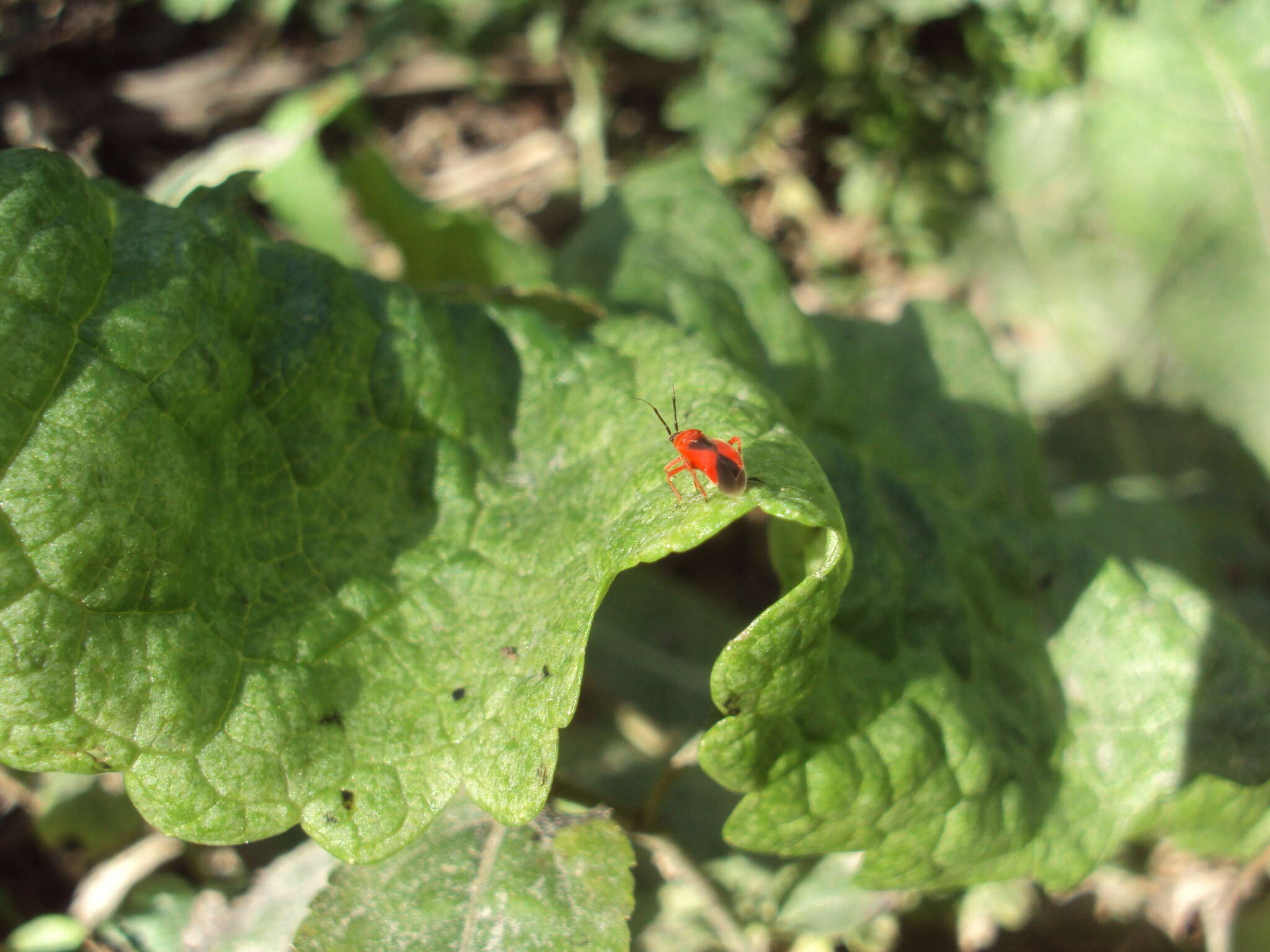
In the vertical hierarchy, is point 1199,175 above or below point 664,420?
below

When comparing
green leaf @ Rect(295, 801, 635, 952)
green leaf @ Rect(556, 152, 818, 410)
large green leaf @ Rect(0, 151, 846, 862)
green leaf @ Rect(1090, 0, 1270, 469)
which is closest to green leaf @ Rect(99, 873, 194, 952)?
green leaf @ Rect(295, 801, 635, 952)

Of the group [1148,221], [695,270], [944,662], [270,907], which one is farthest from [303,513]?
[1148,221]

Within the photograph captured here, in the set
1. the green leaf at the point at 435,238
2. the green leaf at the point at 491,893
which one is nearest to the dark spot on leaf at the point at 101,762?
the green leaf at the point at 491,893

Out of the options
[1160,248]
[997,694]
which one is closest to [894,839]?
[997,694]

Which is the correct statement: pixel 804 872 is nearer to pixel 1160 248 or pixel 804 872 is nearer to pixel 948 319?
pixel 948 319

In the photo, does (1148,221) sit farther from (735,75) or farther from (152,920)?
(152,920)

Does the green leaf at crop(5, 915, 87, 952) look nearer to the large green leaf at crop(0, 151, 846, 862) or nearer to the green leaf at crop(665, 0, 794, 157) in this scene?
the large green leaf at crop(0, 151, 846, 862)

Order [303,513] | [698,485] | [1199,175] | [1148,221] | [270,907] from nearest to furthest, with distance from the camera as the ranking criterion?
[698,485] → [303,513] → [270,907] → [1199,175] → [1148,221]

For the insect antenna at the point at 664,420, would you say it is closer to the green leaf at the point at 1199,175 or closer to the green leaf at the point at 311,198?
the green leaf at the point at 311,198
